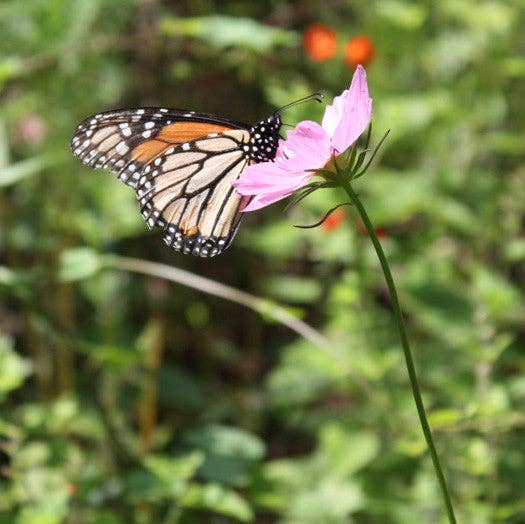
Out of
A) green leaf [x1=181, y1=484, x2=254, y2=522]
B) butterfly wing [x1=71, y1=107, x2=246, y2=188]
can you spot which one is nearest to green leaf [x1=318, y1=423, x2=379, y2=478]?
green leaf [x1=181, y1=484, x2=254, y2=522]

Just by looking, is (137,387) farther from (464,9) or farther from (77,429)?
(464,9)

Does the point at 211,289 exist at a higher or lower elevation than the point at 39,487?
higher

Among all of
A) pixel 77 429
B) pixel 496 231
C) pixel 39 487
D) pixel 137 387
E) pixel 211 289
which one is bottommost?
pixel 39 487

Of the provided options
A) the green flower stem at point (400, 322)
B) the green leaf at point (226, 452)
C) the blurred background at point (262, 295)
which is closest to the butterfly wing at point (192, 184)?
the blurred background at point (262, 295)

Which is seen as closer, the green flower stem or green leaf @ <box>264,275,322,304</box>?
the green flower stem

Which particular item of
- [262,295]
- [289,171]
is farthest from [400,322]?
[262,295]

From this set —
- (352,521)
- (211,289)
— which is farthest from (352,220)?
(352,521)

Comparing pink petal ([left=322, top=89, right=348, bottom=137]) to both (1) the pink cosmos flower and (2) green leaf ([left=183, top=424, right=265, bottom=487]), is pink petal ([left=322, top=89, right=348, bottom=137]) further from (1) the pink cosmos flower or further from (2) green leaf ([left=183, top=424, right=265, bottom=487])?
(2) green leaf ([left=183, top=424, right=265, bottom=487])
